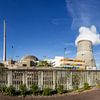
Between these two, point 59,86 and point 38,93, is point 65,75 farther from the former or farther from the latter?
point 38,93

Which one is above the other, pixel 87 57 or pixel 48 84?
pixel 87 57

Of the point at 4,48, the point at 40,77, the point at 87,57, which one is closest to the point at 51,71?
the point at 40,77

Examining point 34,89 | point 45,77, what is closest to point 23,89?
point 34,89

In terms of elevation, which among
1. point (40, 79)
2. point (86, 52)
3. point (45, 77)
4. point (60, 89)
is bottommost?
point (60, 89)

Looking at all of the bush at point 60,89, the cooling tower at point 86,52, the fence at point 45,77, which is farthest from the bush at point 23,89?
the cooling tower at point 86,52

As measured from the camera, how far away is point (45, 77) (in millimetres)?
27578

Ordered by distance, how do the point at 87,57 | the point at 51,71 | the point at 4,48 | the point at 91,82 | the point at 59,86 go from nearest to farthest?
the point at 59,86 < the point at 51,71 < the point at 91,82 < the point at 4,48 < the point at 87,57

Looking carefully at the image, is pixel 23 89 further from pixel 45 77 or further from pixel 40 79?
pixel 45 77

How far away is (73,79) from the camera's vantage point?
95.7 feet

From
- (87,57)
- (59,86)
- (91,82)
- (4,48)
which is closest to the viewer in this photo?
(59,86)

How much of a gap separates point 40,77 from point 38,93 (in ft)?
9.57

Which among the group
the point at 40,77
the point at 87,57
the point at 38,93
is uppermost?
the point at 87,57

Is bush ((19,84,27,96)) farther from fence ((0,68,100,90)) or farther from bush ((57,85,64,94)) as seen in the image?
bush ((57,85,64,94))

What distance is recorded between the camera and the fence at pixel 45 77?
25.9 metres
